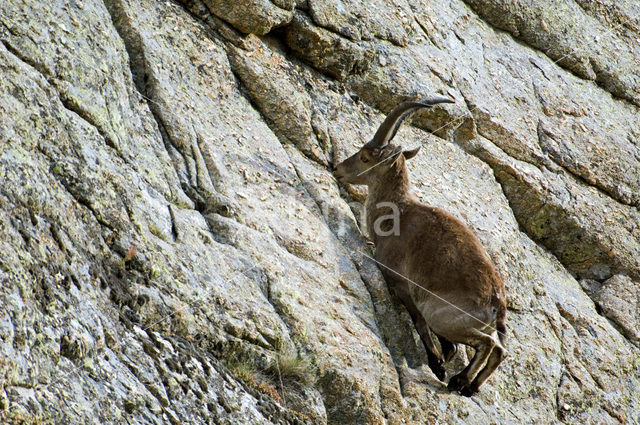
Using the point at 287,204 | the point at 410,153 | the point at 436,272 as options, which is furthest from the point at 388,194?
the point at 287,204

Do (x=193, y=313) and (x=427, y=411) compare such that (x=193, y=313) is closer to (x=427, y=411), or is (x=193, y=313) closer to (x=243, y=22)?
(x=427, y=411)

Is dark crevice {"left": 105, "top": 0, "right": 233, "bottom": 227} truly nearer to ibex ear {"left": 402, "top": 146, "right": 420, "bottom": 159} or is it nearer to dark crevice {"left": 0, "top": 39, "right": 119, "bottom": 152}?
dark crevice {"left": 0, "top": 39, "right": 119, "bottom": 152}

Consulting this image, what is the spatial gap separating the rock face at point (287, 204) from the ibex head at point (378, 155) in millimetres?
253

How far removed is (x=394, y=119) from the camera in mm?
9141

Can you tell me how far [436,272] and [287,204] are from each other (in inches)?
67.1

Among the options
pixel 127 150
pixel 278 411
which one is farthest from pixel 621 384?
pixel 127 150

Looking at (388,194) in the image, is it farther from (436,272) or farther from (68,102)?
(68,102)

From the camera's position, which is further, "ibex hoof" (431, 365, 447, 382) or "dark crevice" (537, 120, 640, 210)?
"dark crevice" (537, 120, 640, 210)

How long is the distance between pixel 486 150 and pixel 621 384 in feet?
11.5

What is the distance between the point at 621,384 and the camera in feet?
30.4

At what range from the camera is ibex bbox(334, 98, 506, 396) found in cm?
766

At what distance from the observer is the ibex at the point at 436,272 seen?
25.1 feet

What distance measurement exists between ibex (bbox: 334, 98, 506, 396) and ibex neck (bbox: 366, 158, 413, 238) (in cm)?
1

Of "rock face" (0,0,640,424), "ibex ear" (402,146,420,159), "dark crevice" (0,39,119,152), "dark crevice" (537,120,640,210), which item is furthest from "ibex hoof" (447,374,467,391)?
"dark crevice" (537,120,640,210)
